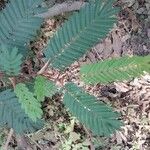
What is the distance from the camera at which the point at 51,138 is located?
→ 3.39 m

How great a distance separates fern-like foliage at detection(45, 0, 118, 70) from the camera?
171cm

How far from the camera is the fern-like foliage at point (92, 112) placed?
1.59m

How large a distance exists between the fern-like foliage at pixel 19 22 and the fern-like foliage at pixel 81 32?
201 millimetres

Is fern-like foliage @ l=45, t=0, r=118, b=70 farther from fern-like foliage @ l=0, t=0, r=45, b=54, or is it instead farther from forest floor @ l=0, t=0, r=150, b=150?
forest floor @ l=0, t=0, r=150, b=150

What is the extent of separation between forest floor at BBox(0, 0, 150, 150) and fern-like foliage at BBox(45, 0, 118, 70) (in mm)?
1531

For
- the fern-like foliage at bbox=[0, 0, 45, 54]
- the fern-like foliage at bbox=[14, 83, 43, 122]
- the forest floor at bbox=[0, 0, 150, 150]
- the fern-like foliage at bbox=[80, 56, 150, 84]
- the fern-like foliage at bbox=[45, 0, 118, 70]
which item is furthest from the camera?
the forest floor at bbox=[0, 0, 150, 150]

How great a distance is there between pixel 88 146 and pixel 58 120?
366 millimetres

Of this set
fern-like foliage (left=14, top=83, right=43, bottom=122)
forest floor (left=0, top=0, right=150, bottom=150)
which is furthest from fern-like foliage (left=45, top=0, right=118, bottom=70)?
forest floor (left=0, top=0, right=150, bottom=150)

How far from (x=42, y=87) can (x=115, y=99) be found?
1925 millimetres

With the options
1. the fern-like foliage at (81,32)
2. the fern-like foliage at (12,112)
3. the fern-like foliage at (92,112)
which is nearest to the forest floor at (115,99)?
the fern-like foliage at (12,112)

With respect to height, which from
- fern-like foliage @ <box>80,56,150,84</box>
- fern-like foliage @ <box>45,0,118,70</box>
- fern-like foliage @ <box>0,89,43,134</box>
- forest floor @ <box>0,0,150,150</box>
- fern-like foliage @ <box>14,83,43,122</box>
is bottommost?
forest floor @ <box>0,0,150,150</box>

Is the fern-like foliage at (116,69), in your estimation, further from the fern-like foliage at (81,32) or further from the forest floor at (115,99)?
the forest floor at (115,99)

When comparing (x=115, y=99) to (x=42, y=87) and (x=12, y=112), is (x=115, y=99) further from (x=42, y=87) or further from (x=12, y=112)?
(x=42, y=87)

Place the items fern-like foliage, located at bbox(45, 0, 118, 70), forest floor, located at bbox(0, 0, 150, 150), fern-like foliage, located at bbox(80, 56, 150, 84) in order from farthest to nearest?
forest floor, located at bbox(0, 0, 150, 150) < fern-like foliage, located at bbox(45, 0, 118, 70) < fern-like foliage, located at bbox(80, 56, 150, 84)
